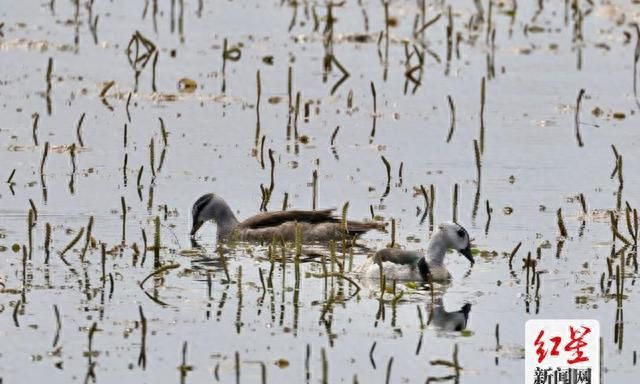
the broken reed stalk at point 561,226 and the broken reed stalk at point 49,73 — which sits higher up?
the broken reed stalk at point 49,73

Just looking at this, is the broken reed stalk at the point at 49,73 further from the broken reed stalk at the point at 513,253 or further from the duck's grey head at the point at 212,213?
the broken reed stalk at the point at 513,253

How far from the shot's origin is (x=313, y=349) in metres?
13.0

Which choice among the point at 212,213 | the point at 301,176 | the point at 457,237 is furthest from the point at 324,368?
the point at 301,176

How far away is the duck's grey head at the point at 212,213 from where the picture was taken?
17.6 meters

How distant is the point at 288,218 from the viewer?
17.4 meters

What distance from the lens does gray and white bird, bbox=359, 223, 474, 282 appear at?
15.7 meters

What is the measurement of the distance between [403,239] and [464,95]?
304 inches

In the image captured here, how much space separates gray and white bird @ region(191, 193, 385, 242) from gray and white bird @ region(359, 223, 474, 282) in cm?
132

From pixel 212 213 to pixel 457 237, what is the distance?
275 centimetres

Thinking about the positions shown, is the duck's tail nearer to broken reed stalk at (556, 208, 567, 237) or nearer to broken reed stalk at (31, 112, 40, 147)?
broken reed stalk at (556, 208, 567, 237)

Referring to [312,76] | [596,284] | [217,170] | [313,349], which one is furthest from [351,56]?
[313,349]

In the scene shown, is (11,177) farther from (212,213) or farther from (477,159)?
(477,159)

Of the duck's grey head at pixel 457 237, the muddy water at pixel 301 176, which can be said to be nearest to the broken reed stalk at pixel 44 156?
the muddy water at pixel 301 176

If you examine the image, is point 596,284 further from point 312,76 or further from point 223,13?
point 223,13
